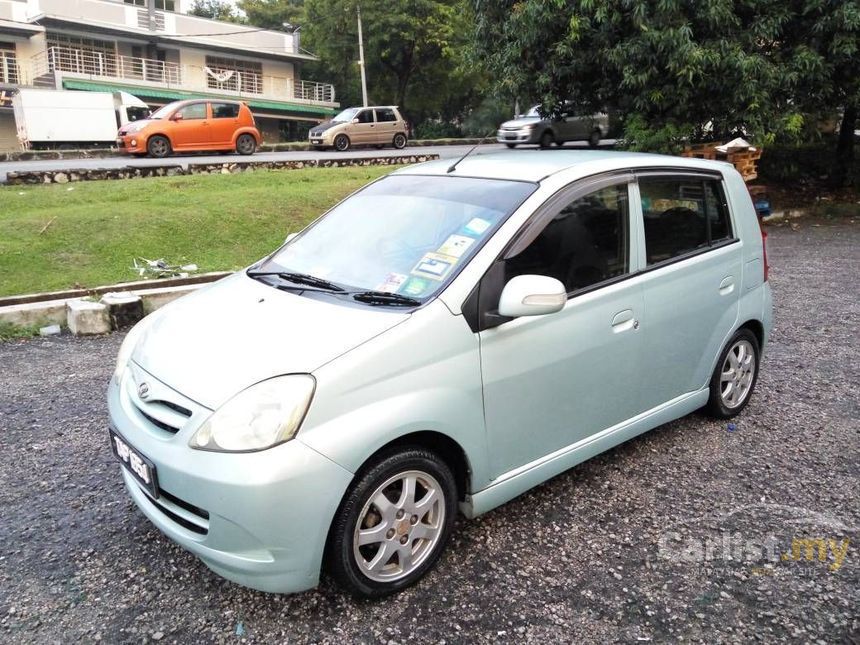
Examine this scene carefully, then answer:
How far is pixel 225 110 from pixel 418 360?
18716 mm

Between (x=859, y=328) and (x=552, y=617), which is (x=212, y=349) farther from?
(x=859, y=328)

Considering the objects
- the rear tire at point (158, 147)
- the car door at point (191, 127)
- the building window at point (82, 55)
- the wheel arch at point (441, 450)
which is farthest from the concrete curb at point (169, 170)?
the building window at point (82, 55)

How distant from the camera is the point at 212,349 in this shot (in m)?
2.72

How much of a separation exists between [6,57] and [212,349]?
112 ft

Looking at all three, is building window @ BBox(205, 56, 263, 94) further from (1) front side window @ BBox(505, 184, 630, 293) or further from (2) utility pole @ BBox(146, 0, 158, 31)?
(1) front side window @ BBox(505, 184, 630, 293)

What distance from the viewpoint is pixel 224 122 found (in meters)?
19.4

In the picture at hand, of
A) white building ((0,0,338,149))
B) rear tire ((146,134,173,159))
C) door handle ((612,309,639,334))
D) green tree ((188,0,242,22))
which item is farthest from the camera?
green tree ((188,0,242,22))

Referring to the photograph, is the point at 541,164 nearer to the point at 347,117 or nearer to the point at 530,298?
the point at 530,298

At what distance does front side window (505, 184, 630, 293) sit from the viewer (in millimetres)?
3107

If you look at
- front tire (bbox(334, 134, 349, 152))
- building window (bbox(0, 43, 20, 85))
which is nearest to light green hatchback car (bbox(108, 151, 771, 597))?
front tire (bbox(334, 134, 349, 152))

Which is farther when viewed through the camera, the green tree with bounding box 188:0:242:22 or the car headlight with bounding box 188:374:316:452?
the green tree with bounding box 188:0:242:22

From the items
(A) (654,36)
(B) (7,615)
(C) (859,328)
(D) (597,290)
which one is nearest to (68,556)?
(B) (7,615)

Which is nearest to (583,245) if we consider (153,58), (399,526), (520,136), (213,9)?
(399,526)

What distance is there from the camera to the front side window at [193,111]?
60.8ft
